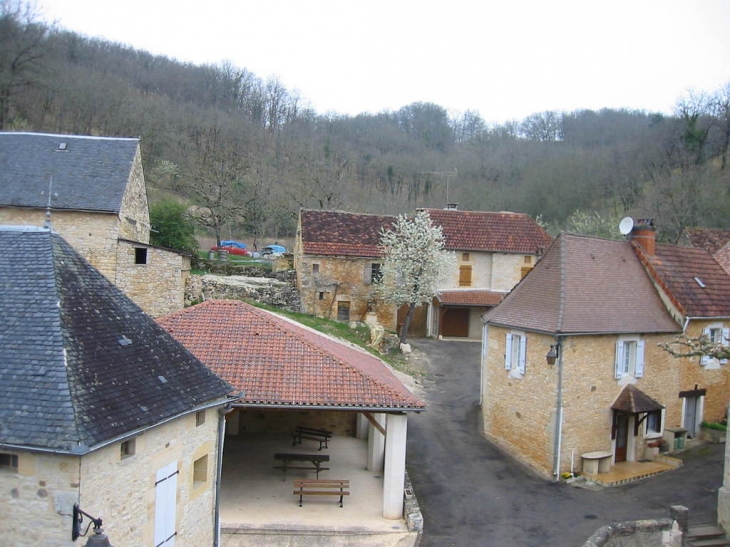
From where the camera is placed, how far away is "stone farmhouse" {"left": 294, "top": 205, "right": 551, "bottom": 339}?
94.5 ft

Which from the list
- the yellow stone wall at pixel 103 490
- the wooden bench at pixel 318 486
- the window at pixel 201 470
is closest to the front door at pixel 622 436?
the wooden bench at pixel 318 486

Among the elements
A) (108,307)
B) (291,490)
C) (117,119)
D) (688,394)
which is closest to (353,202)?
(117,119)

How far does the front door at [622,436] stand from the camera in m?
16.8

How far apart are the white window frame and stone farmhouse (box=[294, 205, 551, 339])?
490 inches

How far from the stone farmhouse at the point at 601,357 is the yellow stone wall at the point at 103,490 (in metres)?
9.89

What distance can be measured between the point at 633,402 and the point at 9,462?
14.7 meters

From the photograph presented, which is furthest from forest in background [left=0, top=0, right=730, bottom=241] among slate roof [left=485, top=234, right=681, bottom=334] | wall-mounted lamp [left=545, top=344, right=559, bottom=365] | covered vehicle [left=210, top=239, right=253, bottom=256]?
wall-mounted lamp [left=545, top=344, right=559, bottom=365]

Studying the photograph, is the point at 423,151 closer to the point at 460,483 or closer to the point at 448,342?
the point at 448,342

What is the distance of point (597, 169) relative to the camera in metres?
54.0

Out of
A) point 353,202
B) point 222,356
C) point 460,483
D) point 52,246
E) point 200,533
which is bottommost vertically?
point 460,483

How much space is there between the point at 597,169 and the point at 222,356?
48.6 metres

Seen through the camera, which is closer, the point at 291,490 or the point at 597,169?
the point at 291,490

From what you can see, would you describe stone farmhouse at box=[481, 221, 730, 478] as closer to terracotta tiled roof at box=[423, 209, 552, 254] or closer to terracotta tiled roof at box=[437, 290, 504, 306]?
terracotta tiled roof at box=[437, 290, 504, 306]

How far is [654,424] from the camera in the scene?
17359 millimetres
